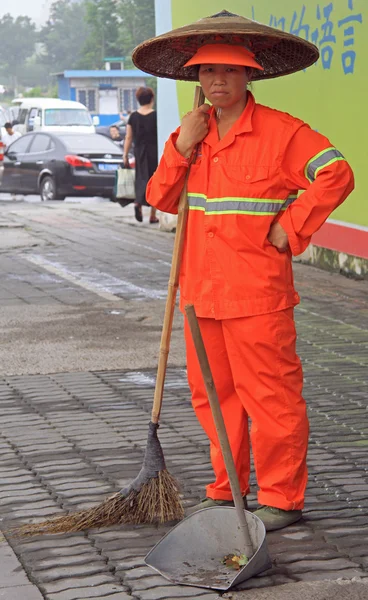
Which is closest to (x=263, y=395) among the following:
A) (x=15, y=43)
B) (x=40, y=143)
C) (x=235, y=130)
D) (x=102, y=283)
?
(x=235, y=130)

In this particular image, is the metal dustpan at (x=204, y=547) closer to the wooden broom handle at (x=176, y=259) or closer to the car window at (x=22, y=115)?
the wooden broom handle at (x=176, y=259)

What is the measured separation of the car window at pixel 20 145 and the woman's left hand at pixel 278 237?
20.0 metres

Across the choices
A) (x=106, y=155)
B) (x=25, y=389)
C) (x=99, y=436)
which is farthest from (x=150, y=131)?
(x=99, y=436)

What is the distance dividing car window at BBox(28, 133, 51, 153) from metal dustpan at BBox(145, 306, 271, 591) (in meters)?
19.5

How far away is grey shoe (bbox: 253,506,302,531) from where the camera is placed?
14.9 ft

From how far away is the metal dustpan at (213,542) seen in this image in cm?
405

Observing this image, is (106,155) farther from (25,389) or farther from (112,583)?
(112,583)

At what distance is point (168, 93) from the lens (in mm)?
15750

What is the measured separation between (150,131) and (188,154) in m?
11.8

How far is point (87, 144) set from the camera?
2336cm

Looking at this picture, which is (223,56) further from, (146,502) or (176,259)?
(146,502)

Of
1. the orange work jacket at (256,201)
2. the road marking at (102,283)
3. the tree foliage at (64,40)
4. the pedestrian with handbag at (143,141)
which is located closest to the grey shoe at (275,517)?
the orange work jacket at (256,201)

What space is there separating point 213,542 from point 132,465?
1289 mm

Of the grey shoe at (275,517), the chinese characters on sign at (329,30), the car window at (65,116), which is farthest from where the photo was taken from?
the car window at (65,116)
